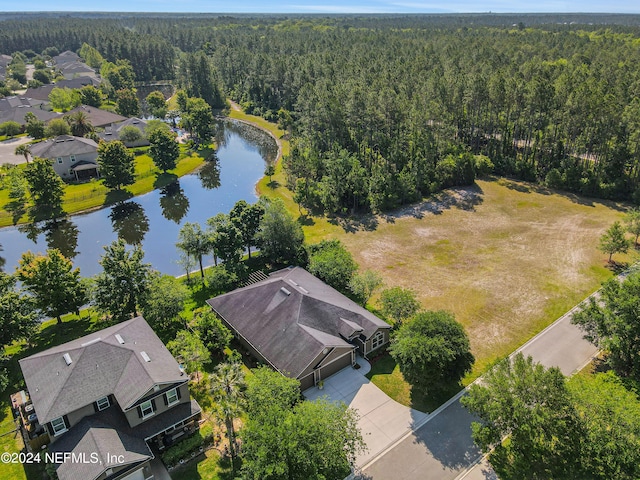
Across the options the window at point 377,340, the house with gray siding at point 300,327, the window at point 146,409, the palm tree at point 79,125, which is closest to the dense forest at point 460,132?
the house with gray siding at point 300,327

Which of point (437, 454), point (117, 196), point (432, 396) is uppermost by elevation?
point (437, 454)

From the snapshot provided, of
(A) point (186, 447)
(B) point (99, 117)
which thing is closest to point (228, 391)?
(A) point (186, 447)

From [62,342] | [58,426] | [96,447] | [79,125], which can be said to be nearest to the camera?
[96,447]

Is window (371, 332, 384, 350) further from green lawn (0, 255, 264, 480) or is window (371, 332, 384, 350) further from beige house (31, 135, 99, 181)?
beige house (31, 135, 99, 181)

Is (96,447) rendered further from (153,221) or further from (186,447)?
(153,221)

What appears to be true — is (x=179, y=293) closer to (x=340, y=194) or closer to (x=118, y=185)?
(x=340, y=194)

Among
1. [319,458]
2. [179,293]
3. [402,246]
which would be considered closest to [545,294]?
[402,246]

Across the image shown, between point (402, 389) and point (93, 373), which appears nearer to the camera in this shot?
point (93, 373)
